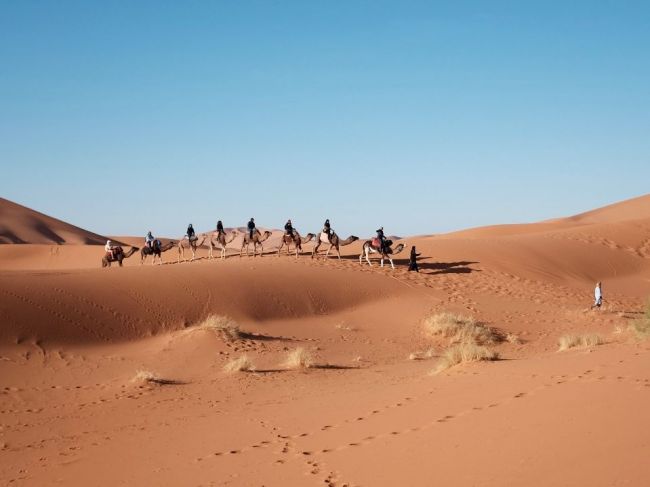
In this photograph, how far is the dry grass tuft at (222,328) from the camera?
70.8 ft

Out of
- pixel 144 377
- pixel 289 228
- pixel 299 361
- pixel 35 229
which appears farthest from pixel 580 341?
pixel 35 229

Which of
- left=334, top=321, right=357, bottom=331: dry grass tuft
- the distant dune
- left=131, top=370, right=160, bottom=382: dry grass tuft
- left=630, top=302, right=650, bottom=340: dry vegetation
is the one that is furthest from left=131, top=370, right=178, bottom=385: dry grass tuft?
the distant dune

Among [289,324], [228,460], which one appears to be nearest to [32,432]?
[228,460]

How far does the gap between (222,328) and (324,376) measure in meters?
5.05

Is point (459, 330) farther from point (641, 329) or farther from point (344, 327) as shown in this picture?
point (641, 329)

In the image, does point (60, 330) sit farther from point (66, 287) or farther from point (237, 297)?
point (237, 297)

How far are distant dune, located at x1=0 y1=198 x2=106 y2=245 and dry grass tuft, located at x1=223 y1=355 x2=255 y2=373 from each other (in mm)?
69111

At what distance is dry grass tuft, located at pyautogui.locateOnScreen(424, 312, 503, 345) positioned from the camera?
23281mm

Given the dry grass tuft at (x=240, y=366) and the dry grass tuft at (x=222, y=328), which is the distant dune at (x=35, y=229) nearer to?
the dry grass tuft at (x=222, y=328)

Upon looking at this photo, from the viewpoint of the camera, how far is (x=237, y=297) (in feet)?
87.5

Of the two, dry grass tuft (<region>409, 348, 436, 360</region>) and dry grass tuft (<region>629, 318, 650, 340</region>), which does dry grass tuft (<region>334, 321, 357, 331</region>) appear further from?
dry grass tuft (<region>629, 318, 650, 340</region>)

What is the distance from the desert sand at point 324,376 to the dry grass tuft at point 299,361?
96 millimetres

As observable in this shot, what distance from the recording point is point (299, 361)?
1900cm

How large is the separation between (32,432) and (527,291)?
24433 mm
